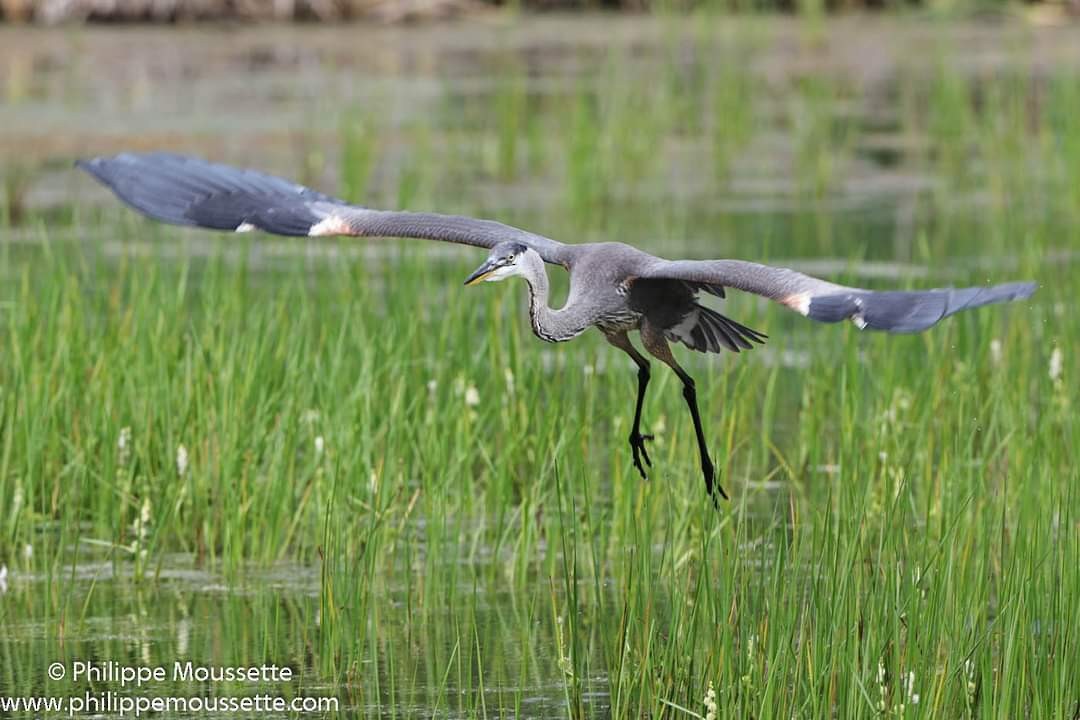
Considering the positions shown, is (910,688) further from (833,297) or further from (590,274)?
(590,274)

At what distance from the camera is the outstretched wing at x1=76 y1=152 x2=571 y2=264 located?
4656 millimetres

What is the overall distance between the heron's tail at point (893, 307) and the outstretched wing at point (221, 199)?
45.1 inches

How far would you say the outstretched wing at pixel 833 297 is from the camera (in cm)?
355

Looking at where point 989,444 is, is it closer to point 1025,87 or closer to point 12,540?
point 12,540

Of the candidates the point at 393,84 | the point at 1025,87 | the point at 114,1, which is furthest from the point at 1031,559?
the point at 114,1

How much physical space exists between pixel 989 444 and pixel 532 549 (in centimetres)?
142

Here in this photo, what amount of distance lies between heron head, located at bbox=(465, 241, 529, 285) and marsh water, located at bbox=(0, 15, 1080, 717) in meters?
0.69

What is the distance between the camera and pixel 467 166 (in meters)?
12.2

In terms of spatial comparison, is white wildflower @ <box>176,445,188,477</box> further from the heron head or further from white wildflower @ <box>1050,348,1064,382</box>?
white wildflower @ <box>1050,348,1064,382</box>

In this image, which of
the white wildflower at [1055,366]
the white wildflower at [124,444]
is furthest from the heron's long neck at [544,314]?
the white wildflower at [1055,366]

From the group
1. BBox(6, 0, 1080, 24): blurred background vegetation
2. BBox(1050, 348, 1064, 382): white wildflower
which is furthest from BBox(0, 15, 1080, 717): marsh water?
BBox(1050, 348, 1064, 382): white wildflower

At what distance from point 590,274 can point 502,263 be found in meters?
0.25

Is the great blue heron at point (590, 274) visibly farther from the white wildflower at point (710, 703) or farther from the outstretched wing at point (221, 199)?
the white wildflower at point (710, 703)

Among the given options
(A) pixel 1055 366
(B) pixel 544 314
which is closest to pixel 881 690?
(B) pixel 544 314
